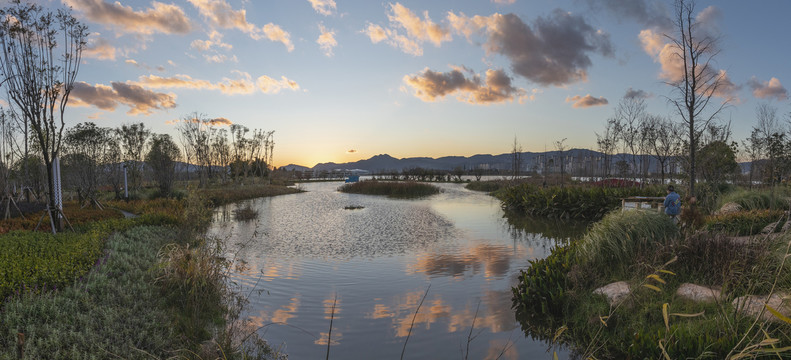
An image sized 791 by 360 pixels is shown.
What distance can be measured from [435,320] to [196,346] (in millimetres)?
3445

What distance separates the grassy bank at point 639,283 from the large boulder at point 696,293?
0.30 feet

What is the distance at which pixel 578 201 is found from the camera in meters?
17.2

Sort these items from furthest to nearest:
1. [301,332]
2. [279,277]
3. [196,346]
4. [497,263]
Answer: [497,263], [279,277], [301,332], [196,346]

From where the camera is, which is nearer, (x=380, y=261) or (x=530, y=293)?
(x=530, y=293)

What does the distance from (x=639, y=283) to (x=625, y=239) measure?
297 centimetres

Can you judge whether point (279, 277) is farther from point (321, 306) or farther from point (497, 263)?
Answer: point (497, 263)

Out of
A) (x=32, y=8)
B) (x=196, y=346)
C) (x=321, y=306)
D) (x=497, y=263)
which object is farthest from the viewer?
(x=32, y=8)

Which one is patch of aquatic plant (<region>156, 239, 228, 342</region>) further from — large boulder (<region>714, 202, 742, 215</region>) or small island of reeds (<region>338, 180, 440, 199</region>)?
small island of reeds (<region>338, 180, 440, 199</region>)

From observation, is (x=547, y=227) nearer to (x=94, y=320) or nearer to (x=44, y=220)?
(x=94, y=320)

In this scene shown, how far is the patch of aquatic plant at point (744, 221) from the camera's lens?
10296mm

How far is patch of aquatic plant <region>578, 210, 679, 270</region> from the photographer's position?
7.02 metres

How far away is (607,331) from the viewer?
17.0ft

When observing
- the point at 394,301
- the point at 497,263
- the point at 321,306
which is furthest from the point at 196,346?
the point at 497,263

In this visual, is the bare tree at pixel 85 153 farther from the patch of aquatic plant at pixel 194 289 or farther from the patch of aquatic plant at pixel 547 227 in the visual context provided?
the patch of aquatic plant at pixel 547 227
